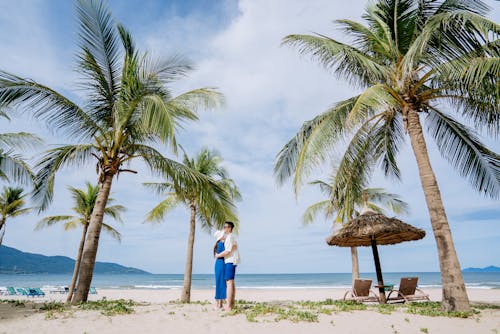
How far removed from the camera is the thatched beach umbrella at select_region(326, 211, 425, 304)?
887 centimetres

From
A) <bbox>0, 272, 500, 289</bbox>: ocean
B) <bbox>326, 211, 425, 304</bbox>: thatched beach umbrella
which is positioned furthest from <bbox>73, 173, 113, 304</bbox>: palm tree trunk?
<bbox>0, 272, 500, 289</bbox>: ocean

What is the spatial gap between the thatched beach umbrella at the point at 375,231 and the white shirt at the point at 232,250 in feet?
13.4

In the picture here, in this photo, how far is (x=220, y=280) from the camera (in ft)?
→ 20.6

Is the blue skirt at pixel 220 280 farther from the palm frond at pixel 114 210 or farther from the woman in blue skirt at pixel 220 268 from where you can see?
the palm frond at pixel 114 210

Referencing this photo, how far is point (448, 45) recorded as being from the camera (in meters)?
7.15

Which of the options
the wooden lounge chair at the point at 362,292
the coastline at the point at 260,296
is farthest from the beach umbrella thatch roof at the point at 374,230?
the coastline at the point at 260,296

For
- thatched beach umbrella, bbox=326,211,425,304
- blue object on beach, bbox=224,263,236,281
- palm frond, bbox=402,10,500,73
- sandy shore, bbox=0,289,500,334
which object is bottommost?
sandy shore, bbox=0,289,500,334

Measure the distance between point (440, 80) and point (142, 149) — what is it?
24.0 feet

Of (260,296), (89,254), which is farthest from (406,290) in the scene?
(260,296)

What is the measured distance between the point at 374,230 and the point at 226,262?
4707 mm

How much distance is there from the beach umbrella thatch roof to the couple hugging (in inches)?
163

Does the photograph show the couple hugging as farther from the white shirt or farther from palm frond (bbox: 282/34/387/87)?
palm frond (bbox: 282/34/387/87)

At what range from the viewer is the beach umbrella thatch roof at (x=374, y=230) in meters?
8.85

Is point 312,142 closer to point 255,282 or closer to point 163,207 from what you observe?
point 163,207
